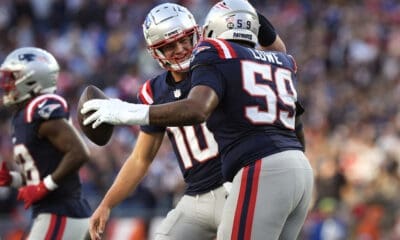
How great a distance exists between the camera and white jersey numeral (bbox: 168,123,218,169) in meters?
6.08

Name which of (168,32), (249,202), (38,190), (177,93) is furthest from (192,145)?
(38,190)

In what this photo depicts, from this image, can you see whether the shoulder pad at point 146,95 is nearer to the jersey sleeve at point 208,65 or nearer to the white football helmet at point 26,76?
the jersey sleeve at point 208,65

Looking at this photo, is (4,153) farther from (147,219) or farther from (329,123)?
(329,123)

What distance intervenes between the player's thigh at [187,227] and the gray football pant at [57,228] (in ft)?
2.78

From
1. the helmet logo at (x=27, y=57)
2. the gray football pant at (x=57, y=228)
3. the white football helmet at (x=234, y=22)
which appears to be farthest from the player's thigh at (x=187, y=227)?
the helmet logo at (x=27, y=57)

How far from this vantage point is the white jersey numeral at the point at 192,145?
239 inches

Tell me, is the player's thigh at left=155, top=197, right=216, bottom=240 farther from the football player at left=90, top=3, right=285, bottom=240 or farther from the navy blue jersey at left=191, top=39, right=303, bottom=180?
the navy blue jersey at left=191, top=39, right=303, bottom=180

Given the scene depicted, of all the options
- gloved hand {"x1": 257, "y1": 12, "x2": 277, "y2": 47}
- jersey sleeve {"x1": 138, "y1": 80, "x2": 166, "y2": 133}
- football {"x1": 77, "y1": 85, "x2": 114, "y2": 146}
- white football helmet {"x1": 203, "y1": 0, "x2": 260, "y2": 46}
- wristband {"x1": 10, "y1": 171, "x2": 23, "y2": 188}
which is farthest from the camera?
wristband {"x1": 10, "y1": 171, "x2": 23, "y2": 188}

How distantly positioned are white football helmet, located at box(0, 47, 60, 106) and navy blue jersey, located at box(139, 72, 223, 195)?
3.97 ft

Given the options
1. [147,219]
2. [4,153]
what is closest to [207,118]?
[147,219]

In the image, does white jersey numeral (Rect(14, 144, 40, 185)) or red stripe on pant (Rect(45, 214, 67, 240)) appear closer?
red stripe on pant (Rect(45, 214, 67, 240))

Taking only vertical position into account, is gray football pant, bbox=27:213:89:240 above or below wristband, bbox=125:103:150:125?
below

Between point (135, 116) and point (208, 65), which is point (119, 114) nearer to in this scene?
point (135, 116)

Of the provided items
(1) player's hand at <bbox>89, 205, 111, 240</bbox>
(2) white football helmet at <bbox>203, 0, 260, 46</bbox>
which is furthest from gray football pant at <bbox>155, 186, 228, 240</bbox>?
(2) white football helmet at <bbox>203, 0, 260, 46</bbox>
